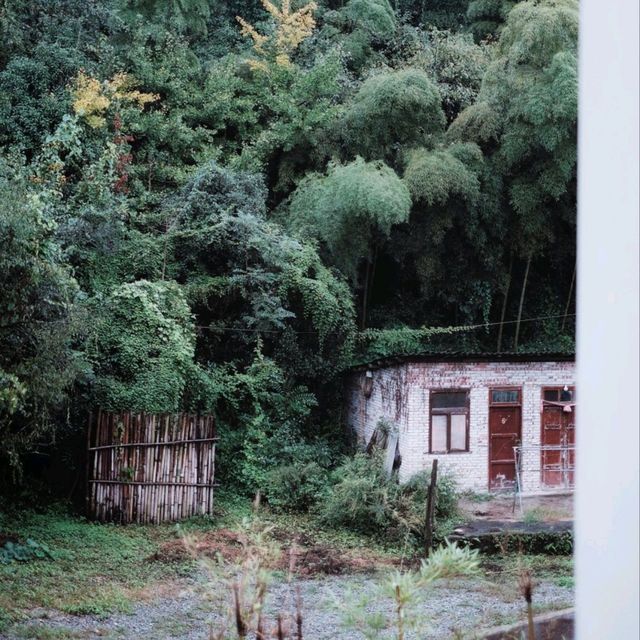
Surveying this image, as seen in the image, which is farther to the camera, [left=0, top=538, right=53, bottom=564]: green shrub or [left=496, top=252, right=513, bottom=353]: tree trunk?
[left=496, top=252, right=513, bottom=353]: tree trunk

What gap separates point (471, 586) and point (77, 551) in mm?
4497

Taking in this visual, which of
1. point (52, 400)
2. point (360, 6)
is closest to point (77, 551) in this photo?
point (52, 400)

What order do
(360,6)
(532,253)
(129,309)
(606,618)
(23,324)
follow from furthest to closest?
(360,6), (532,253), (129,309), (23,324), (606,618)

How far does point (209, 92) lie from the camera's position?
54.8 ft

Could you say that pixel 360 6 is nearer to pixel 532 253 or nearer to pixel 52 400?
pixel 532 253

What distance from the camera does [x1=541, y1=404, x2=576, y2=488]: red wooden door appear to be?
13.2 meters

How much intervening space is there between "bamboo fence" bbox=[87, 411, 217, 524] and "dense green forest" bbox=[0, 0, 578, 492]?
0.31 metres

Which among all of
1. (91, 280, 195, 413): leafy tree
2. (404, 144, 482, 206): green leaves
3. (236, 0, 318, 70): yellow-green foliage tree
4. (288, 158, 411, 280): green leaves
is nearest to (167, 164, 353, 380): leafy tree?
(288, 158, 411, 280): green leaves

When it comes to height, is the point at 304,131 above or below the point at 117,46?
below

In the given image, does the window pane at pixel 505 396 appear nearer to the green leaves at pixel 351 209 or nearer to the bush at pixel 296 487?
the bush at pixel 296 487

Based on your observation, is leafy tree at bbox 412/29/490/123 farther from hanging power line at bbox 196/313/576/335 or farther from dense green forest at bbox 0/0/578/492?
hanging power line at bbox 196/313/576/335

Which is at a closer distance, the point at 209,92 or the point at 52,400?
the point at 52,400

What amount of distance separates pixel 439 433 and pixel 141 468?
15.3 ft

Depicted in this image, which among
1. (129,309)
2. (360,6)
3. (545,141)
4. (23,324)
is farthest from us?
(360,6)
